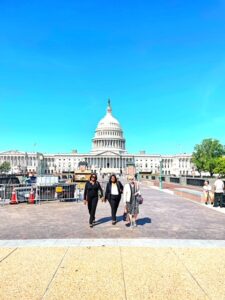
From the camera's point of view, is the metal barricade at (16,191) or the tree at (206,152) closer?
the metal barricade at (16,191)

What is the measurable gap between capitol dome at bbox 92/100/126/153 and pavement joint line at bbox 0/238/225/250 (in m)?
173

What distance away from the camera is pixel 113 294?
17.4 ft

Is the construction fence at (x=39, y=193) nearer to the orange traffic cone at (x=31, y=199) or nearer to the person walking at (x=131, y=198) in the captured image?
the orange traffic cone at (x=31, y=199)

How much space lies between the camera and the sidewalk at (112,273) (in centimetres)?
538

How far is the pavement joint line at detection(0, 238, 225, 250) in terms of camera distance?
8672 mm

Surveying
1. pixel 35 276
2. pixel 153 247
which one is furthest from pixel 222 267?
pixel 35 276

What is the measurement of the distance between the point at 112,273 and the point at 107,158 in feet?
563

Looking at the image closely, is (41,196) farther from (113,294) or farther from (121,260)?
(113,294)

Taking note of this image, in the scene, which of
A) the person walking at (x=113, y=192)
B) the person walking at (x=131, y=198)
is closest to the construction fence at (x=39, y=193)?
the person walking at (x=113, y=192)

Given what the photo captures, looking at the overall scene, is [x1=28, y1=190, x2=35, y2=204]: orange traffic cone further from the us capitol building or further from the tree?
Answer: the us capitol building

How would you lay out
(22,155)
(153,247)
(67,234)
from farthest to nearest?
1. (22,155)
2. (67,234)
3. (153,247)

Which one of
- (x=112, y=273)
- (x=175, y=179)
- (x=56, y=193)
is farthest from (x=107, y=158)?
(x=112, y=273)

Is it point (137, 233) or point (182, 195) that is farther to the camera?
point (182, 195)

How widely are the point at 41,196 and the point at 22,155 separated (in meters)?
174
